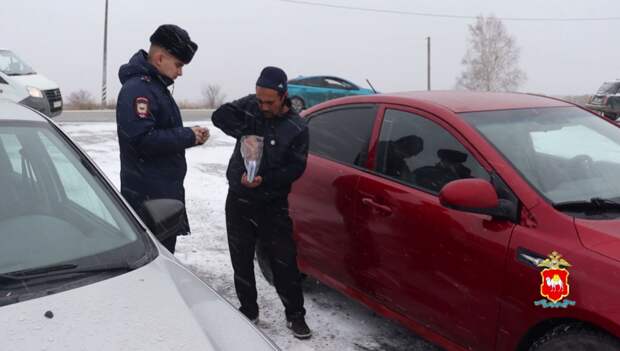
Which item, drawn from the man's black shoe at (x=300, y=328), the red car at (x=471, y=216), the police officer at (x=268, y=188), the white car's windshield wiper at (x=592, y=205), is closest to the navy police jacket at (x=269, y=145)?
the police officer at (x=268, y=188)

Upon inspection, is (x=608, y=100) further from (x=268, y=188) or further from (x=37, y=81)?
(x=268, y=188)

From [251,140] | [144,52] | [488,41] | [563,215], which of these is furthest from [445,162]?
[488,41]

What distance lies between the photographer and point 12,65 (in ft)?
43.7

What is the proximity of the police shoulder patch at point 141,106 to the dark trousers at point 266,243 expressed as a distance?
82 cm

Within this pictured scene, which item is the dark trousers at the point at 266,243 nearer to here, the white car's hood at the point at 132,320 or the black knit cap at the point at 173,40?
the black knit cap at the point at 173,40

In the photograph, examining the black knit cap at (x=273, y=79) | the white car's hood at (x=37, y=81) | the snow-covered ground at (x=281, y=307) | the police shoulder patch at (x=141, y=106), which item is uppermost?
the white car's hood at (x=37, y=81)

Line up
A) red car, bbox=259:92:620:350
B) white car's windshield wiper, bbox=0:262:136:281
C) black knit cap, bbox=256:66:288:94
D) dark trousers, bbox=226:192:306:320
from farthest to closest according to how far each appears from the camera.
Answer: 1. dark trousers, bbox=226:192:306:320
2. black knit cap, bbox=256:66:288:94
3. red car, bbox=259:92:620:350
4. white car's windshield wiper, bbox=0:262:136:281

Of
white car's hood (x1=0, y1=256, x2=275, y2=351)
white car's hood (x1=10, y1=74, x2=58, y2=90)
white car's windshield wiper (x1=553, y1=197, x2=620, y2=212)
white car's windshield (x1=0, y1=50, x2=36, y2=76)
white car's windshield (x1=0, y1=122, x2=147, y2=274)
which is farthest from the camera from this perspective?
white car's windshield (x1=0, y1=50, x2=36, y2=76)

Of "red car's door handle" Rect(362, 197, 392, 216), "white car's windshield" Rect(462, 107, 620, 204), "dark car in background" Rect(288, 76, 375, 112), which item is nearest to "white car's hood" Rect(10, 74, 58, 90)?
"dark car in background" Rect(288, 76, 375, 112)

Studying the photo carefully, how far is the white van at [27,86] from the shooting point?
11562mm

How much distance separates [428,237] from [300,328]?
105 cm

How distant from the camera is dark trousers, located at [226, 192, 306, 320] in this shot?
3709 millimetres

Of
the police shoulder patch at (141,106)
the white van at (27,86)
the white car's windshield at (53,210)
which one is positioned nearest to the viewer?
the white car's windshield at (53,210)

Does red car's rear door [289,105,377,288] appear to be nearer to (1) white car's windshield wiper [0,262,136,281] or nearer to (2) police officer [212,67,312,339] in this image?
(2) police officer [212,67,312,339]
